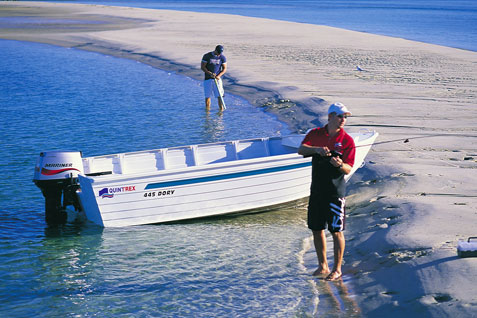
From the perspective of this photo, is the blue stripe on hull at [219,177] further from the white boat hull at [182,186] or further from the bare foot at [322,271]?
the bare foot at [322,271]

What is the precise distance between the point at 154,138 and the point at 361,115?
463cm

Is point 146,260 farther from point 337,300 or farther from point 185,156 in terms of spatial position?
point 185,156

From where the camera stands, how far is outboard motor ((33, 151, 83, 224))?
26.8ft

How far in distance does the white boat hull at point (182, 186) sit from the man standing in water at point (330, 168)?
7.75 feet

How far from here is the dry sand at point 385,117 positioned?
6.00 m

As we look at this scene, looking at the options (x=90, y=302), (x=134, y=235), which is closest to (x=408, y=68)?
(x=134, y=235)

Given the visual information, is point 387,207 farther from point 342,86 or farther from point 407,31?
point 407,31

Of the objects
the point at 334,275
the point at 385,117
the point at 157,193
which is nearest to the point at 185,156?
the point at 157,193

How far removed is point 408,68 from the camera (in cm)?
2147

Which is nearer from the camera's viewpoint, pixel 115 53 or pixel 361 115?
pixel 361 115

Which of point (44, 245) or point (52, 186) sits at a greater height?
point (52, 186)

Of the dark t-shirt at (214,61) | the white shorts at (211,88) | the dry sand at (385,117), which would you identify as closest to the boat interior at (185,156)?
the dry sand at (385,117)

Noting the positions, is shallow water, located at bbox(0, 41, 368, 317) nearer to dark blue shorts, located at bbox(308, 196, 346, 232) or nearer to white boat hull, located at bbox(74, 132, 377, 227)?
white boat hull, located at bbox(74, 132, 377, 227)

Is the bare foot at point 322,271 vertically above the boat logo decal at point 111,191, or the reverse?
the boat logo decal at point 111,191
